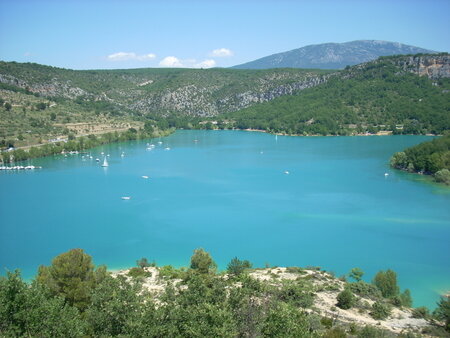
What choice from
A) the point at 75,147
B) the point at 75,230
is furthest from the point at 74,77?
the point at 75,230

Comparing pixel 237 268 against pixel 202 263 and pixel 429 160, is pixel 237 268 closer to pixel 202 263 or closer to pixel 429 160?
pixel 202 263

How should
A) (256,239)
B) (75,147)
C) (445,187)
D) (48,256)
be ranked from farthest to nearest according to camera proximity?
(75,147)
(445,187)
(256,239)
(48,256)

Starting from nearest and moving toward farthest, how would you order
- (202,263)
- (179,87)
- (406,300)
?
(406,300)
(202,263)
(179,87)

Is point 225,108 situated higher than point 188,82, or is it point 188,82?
point 188,82

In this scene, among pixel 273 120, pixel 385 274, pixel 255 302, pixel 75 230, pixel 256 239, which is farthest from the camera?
pixel 273 120

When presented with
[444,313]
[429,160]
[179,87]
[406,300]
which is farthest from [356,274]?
[179,87]

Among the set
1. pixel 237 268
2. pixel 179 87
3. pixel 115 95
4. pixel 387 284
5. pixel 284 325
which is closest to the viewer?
pixel 284 325

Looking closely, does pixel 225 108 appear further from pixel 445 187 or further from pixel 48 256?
pixel 48 256
